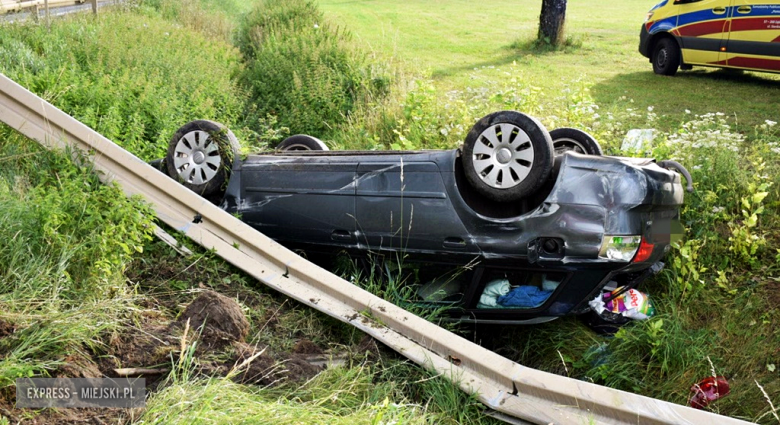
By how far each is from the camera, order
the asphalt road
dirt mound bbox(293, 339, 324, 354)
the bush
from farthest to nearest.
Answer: the asphalt road → the bush → dirt mound bbox(293, 339, 324, 354)

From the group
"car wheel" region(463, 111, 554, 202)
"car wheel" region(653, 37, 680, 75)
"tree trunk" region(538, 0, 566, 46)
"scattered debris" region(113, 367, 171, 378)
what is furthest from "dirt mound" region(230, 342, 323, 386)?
"tree trunk" region(538, 0, 566, 46)

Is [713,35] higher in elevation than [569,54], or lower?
higher

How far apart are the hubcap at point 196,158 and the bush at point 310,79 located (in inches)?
159

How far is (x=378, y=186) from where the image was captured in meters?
5.61

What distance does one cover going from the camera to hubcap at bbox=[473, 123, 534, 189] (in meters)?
5.19

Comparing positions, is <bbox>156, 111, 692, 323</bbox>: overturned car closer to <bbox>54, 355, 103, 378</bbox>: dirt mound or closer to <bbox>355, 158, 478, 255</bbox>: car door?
<bbox>355, 158, 478, 255</bbox>: car door

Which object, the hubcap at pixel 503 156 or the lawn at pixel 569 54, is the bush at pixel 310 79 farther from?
the hubcap at pixel 503 156

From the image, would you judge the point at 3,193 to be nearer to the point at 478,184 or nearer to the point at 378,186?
the point at 378,186

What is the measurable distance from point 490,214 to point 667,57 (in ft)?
26.1

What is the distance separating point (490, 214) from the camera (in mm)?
5531

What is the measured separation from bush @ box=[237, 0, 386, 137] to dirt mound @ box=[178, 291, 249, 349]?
583 centimetres

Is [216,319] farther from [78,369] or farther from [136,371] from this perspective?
[78,369]

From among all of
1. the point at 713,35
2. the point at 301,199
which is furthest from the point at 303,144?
the point at 713,35

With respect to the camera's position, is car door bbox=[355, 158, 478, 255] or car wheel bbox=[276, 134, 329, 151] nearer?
car door bbox=[355, 158, 478, 255]
